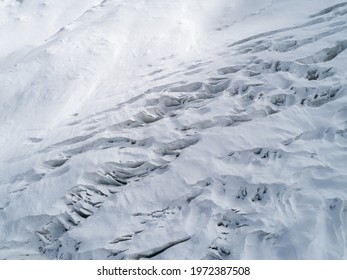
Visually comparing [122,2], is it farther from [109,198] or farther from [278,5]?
[109,198]

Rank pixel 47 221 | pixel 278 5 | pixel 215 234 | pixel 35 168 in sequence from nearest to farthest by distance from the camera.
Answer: pixel 215 234
pixel 47 221
pixel 35 168
pixel 278 5

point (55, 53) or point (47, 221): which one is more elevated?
point (55, 53)

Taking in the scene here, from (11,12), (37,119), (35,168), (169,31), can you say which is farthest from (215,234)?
(11,12)

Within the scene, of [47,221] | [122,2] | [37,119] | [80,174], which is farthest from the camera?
[122,2]

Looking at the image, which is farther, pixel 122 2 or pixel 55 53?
pixel 122 2
